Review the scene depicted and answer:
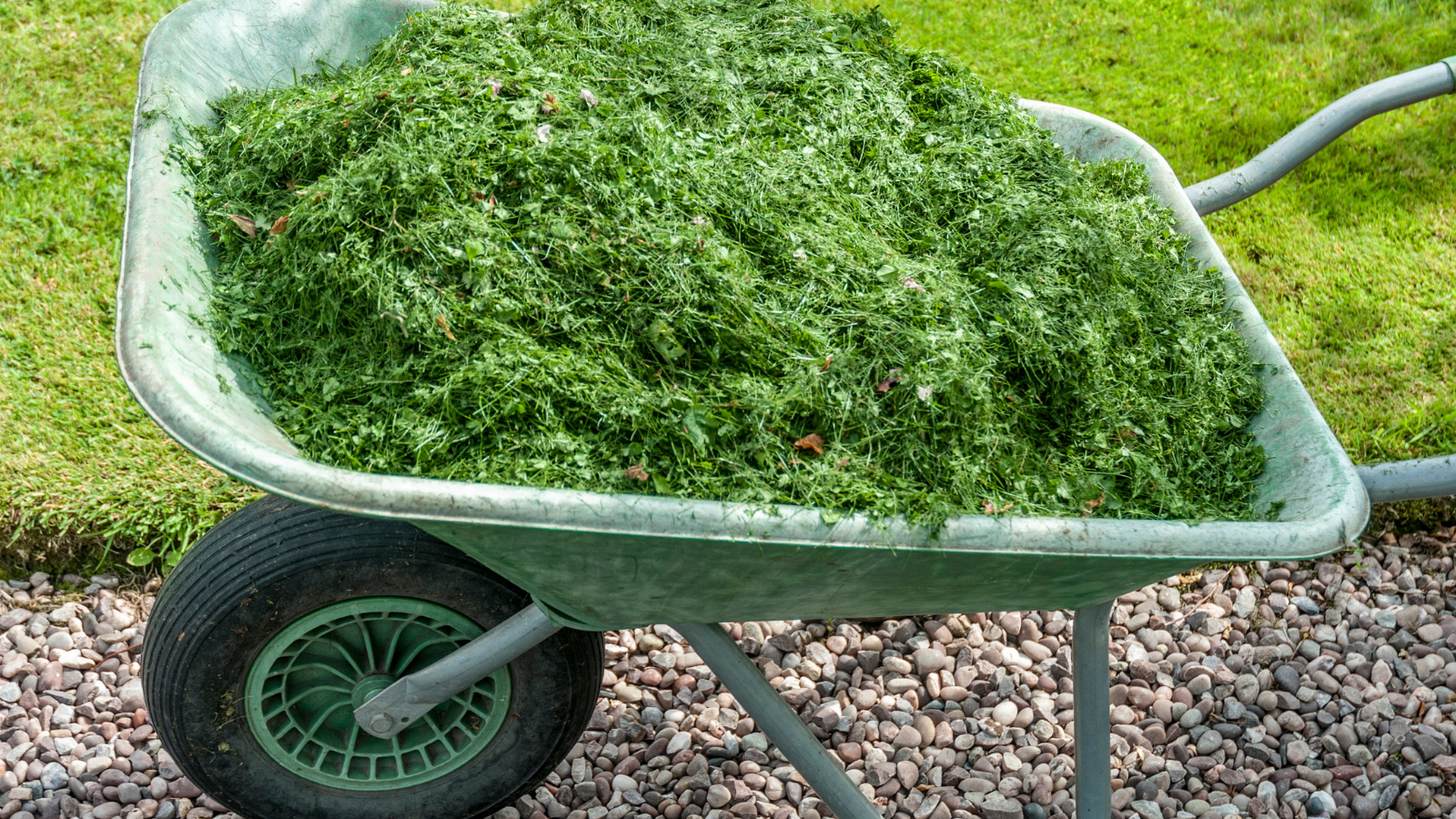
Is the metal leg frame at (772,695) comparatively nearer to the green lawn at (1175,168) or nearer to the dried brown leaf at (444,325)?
the dried brown leaf at (444,325)

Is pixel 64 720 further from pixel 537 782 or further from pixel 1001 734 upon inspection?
pixel 1001 734

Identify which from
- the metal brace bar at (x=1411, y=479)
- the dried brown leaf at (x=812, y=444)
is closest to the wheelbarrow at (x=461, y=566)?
the metal brace bar at (x=1411, y=479)

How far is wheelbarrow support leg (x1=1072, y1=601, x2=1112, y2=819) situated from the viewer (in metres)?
1.81

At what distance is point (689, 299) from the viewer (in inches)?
64.2

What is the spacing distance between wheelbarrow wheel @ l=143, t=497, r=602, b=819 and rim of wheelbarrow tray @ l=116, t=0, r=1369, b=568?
1.02ft

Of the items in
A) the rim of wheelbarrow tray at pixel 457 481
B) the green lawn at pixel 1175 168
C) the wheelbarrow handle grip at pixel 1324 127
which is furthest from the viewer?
the green lawn at pixel 1175 168

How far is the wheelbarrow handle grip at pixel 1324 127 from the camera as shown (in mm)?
2184

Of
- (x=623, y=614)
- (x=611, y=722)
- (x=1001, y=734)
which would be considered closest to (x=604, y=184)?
(x=623, y=614)

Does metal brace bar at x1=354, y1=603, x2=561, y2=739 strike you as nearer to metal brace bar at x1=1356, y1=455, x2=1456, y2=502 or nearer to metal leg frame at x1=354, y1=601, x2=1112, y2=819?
metal leg frame at x1=354, y1=601, x2=1112, y2=819

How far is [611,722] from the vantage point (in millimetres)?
2436

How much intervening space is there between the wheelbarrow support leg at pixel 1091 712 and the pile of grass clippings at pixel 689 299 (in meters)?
0.27

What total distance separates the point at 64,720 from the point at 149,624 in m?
0.70

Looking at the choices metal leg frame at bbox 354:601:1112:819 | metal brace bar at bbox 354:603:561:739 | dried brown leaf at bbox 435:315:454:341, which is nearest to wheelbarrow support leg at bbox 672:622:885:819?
metal leg frame at bbox 354:601:1112:819

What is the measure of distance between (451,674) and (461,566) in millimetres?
177
